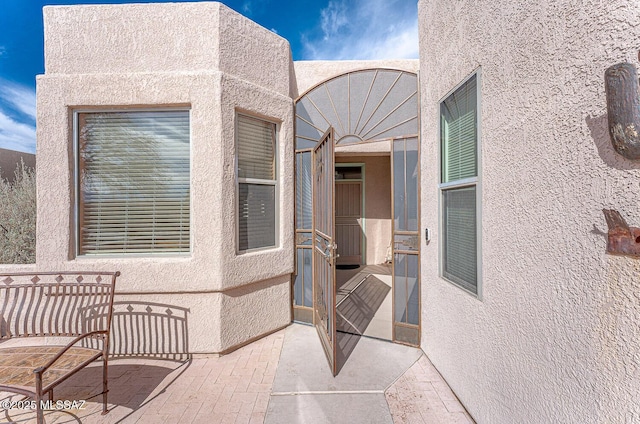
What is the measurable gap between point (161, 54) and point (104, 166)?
5.61 feet

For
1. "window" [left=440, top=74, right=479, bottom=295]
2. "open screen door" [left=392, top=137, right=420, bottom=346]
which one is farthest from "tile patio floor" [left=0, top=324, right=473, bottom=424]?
"window" [left=440, top=74, right=479, bottom=295]

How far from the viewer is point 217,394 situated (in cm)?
270

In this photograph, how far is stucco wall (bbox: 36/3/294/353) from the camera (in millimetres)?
3277

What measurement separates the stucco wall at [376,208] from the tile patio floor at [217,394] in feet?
14.4

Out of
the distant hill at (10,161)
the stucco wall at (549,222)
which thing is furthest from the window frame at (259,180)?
the distant hill at (10,161)

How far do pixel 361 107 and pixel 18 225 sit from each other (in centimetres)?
592

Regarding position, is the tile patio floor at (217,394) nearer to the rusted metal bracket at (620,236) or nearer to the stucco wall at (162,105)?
the stucco wall at (162,105)

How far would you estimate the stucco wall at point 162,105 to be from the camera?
3277mm

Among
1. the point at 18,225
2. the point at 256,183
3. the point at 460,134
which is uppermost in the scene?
the point at 460,134

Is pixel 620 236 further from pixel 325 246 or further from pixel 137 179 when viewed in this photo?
pixel 137 179

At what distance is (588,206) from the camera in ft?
4.40

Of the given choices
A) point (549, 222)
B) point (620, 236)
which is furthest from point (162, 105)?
point (620, 236)

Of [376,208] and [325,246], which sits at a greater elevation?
[376,208]

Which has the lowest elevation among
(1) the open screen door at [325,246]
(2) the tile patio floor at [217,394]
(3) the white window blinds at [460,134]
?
(2) the tile patio floor at [217,394]
